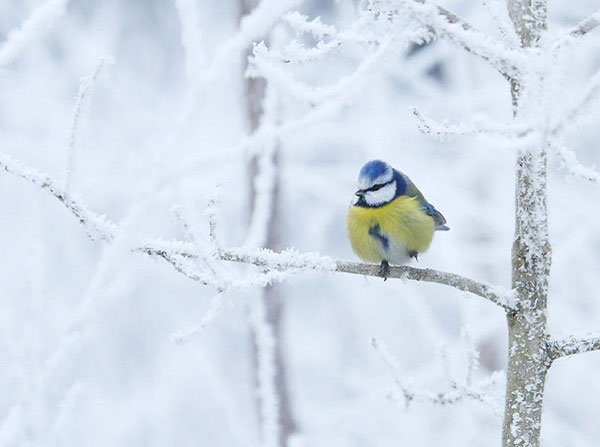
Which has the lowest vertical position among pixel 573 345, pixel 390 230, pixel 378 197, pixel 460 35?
pixel 573 345

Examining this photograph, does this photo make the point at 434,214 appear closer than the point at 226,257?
No

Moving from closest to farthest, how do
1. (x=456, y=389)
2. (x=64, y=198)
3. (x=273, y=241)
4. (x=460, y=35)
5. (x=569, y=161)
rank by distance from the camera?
1. (x=569, y=161)
2. (x=460, y=35)
3. (x=64, y=198)
4. (x=456, y=389)
5. (x=273, y=241)

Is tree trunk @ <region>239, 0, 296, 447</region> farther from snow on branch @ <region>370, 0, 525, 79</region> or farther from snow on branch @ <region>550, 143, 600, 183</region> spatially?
snow on branch @ <region>550, 143, 600, 183</region>

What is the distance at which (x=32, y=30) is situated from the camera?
1.38 m

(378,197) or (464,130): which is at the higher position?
(378,197)

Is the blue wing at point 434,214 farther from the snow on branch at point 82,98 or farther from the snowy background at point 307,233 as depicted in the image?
the snow on branch at point 82,98

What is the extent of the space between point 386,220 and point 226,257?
1.21 metres

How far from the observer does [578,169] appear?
→ 1.35m

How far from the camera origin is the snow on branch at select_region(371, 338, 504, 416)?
1.92 meters

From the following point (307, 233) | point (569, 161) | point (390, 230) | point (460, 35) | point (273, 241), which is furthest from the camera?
Answer: point (307, 233)

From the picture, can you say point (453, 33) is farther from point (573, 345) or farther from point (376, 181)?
point (376, 181)

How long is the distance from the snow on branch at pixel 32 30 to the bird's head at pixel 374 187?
1.68 meters

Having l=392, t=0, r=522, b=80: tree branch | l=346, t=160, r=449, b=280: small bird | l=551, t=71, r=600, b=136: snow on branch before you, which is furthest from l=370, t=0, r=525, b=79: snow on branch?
l=346, t=160, r=449, b=280: small bird

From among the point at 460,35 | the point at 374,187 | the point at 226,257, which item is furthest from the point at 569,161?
the point at 374,187
